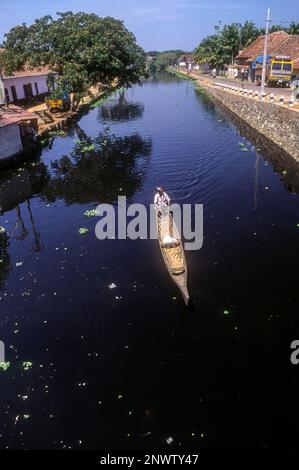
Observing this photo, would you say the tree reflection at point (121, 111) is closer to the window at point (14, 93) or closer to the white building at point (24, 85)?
the white building at point (24, 85)

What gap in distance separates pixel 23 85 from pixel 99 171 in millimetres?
37644

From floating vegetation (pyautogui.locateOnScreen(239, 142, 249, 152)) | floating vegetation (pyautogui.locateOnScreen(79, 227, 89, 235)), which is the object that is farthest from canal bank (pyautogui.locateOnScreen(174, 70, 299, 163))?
floating vegetation (pyautogui.locateOnScreen(79, 227, 89, 235))

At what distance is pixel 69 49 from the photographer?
43.8 m

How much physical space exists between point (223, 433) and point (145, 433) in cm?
214

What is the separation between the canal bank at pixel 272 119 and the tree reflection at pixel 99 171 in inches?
511

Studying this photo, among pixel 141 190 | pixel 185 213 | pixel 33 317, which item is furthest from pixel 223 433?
pixel 141 190

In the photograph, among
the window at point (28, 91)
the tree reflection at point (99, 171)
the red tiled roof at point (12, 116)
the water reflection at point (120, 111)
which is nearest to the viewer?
the tree reflection at point (99, 171)

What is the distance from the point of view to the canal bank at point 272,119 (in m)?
30.4

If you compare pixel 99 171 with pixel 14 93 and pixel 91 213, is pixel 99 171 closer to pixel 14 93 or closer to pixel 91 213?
pixel 91 213

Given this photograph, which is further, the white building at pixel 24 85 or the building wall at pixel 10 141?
the white building at pixel 24 85

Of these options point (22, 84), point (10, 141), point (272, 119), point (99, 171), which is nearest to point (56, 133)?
point (10, 141)

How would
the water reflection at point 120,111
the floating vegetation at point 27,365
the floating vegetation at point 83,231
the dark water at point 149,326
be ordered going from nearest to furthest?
1. the dark water at point 149,326
2. the floating vegetation at point 27,365
3. the floating vegetation at point 83,231
4. the water reflection at point 120,111

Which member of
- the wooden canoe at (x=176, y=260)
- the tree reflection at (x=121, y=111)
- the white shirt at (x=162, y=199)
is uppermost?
the tree reflection at (x=121, y=111)

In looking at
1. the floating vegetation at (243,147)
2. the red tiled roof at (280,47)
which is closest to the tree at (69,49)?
the floating vegetation at (243,147)
